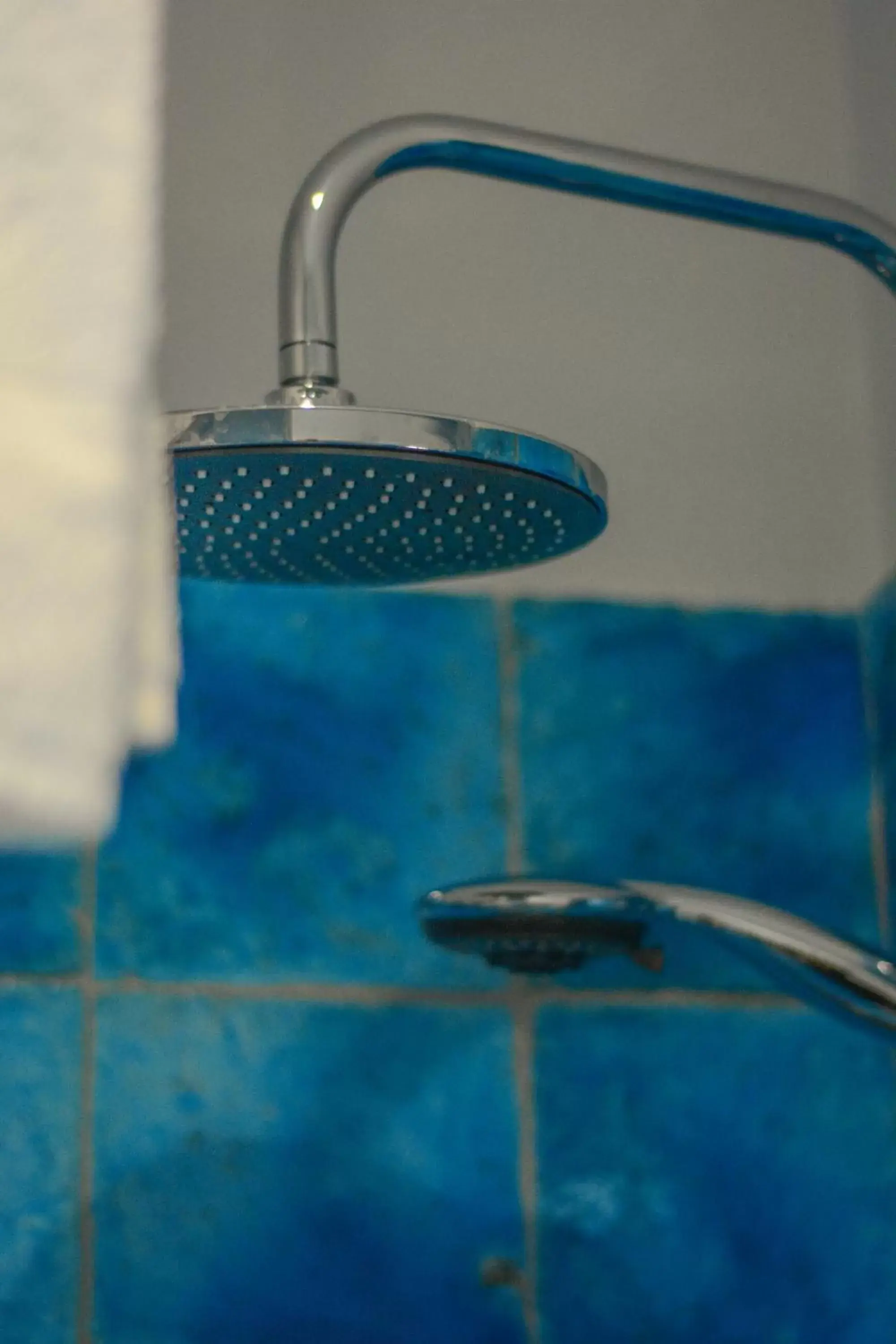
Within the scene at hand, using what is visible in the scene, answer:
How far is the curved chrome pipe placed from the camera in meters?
0.57

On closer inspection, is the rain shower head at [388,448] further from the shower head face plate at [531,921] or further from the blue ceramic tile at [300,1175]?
the blue ceramic tile at [300,1175]

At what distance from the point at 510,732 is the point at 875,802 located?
21 centimetres

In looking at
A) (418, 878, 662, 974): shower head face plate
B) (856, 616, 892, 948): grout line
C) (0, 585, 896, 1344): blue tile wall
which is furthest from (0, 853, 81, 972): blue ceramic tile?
(856, 616, 892, 948): grout line

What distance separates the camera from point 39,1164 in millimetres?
689

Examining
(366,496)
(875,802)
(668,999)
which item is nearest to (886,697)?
(875,802)

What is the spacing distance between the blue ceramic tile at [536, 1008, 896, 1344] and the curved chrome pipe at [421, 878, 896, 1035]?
18 cm

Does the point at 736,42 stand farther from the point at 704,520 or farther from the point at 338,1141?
the point at 338,1141

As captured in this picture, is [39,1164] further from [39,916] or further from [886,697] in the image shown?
[886,697]

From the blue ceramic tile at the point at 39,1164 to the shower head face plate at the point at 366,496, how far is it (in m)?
0.25

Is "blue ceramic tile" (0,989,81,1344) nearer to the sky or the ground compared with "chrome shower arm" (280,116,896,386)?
nearer to the ground

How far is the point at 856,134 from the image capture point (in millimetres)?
910

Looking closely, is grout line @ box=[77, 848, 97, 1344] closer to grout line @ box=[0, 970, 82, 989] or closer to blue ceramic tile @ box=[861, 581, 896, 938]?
grout line @ box=[0, 970, 82, 989]

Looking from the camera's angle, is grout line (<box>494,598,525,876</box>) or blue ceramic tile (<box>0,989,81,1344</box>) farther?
grout line (<box>494,598,525,876</box>)

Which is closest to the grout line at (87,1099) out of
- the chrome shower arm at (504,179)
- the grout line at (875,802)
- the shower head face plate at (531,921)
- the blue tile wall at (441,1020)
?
the blue tile wall at (441,1020)
